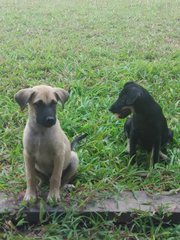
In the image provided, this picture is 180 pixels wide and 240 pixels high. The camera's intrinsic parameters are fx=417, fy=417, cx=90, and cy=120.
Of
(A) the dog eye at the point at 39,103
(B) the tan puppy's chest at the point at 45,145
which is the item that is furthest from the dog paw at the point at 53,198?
(A) the dog eye at the point at 39,103

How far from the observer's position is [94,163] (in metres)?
4.82

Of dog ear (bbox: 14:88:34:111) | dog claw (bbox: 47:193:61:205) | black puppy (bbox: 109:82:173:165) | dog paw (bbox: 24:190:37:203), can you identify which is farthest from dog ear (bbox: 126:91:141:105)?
dog paw (bbox: 24:190:37:203)

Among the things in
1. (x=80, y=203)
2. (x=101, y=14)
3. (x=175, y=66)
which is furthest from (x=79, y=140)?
(x=101, y=14)

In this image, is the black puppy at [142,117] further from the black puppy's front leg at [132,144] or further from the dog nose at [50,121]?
the dog nose at [50,121]

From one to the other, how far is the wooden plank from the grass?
10cm

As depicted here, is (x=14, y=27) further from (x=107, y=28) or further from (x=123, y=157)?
(x=123, y=157)

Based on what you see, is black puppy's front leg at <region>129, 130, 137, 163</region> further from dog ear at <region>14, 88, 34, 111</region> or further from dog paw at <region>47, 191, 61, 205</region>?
dog ear at <region>14, 88, 34, 111</region>

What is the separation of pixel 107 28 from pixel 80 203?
784 cm

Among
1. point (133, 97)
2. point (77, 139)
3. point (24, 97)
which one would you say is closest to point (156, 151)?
point (133, 97)

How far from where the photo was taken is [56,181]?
4.00 meters

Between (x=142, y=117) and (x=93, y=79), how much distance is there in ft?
9.08

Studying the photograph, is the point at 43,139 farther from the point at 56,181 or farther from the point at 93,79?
the point at 93,79

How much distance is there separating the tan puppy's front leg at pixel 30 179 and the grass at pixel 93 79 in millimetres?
254

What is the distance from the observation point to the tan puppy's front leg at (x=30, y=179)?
3.98 metres
